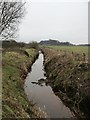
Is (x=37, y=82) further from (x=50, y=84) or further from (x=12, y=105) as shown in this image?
(x=12, y=105)

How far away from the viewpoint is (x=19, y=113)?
35.8 feet

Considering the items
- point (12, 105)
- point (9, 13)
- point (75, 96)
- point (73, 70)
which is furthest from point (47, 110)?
point (9, 13)

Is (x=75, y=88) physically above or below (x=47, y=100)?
above

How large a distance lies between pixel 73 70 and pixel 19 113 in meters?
8.94

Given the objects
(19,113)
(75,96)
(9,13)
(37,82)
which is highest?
(9,13)

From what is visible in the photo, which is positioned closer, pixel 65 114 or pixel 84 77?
pixel 65 114

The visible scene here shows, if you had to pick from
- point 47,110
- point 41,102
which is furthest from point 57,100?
point 47,110

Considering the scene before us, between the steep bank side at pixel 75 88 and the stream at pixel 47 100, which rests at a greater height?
the steep bank side at pixel 75 88

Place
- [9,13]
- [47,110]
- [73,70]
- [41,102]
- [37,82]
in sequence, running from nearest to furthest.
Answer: [47,110] < [41,102] < [73,70] < [37,82] < [9,13]

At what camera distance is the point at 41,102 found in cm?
1622

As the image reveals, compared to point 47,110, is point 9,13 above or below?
above

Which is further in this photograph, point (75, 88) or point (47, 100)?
point (47, 100)

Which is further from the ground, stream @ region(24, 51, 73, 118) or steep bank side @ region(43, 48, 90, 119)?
steep bank side @ region(43, 48, 90, 119)

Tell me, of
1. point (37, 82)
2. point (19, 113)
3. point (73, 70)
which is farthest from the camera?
point (37, 82)
